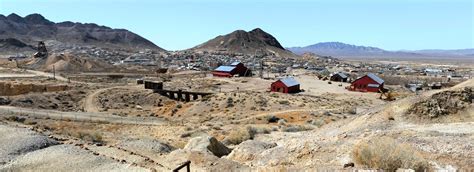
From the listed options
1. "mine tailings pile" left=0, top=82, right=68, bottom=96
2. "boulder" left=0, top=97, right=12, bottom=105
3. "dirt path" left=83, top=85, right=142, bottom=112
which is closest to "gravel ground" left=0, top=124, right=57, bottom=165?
"boulder" left=0, top=97, right=12, bottom=105

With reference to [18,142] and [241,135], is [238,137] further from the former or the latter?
[18,142]

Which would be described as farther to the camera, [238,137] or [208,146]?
[238,137]

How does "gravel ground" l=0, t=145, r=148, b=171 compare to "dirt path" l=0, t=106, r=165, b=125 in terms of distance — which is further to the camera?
"dirt path" l=0, t=106, r=165, b=125

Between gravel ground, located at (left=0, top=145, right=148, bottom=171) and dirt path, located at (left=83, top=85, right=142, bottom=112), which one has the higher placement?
gravel ground, located at (left=0, top=145, right=148, bottom=171)

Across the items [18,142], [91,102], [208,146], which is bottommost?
[91,102]

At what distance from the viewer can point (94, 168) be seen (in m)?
13.4

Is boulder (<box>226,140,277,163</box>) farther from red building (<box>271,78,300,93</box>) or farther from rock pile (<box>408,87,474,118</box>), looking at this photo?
red building (<box>271,78,300,93</box>)

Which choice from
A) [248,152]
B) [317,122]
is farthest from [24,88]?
[248,152]

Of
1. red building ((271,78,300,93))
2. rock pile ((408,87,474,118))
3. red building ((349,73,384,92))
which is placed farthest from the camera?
red building ((349,73,384,92))

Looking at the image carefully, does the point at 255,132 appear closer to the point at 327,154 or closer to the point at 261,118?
the point at 261,118

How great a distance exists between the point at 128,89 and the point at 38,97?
52.7 feet

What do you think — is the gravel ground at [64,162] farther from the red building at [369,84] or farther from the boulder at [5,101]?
the red building at [369,84]

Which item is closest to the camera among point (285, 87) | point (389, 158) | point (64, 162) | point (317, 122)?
point (389, 158)

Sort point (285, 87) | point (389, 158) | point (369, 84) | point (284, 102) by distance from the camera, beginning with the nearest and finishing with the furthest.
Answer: point (389, 158), point (284, 102), point (285, 87), point (369, 84)
